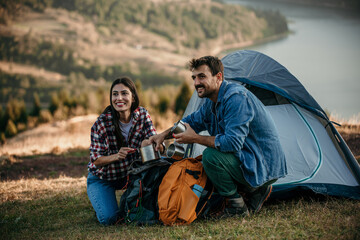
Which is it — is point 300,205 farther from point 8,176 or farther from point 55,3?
point 55,3

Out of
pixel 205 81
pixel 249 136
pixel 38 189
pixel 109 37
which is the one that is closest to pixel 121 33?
pixel 109 37

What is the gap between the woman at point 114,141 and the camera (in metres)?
3.59

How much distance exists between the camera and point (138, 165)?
11.8ft

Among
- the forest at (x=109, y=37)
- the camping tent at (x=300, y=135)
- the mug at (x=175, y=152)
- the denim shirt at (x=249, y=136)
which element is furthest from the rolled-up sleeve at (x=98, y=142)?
the forest at (x=109, y=37)

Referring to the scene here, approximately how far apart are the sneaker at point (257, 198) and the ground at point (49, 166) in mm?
3493

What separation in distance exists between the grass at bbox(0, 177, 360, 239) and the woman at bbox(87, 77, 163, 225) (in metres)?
0.31

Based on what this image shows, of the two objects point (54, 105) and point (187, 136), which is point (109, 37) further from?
point (187, 136)

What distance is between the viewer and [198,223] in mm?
3133

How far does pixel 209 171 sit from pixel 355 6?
5314 cm

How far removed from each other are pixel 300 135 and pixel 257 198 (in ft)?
4.37

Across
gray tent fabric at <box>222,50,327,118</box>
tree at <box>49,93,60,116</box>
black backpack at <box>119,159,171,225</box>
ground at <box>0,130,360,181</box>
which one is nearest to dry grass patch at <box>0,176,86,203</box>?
ground at <box>0,130,360,181</box>

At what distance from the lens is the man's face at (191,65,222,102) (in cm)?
316

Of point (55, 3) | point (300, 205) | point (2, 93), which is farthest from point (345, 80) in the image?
point (55, 3)

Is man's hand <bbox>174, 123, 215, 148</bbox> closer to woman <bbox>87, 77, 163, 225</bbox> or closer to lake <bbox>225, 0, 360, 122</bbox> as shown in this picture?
woman <bbox>87, 77, 163, 225</bbox>
